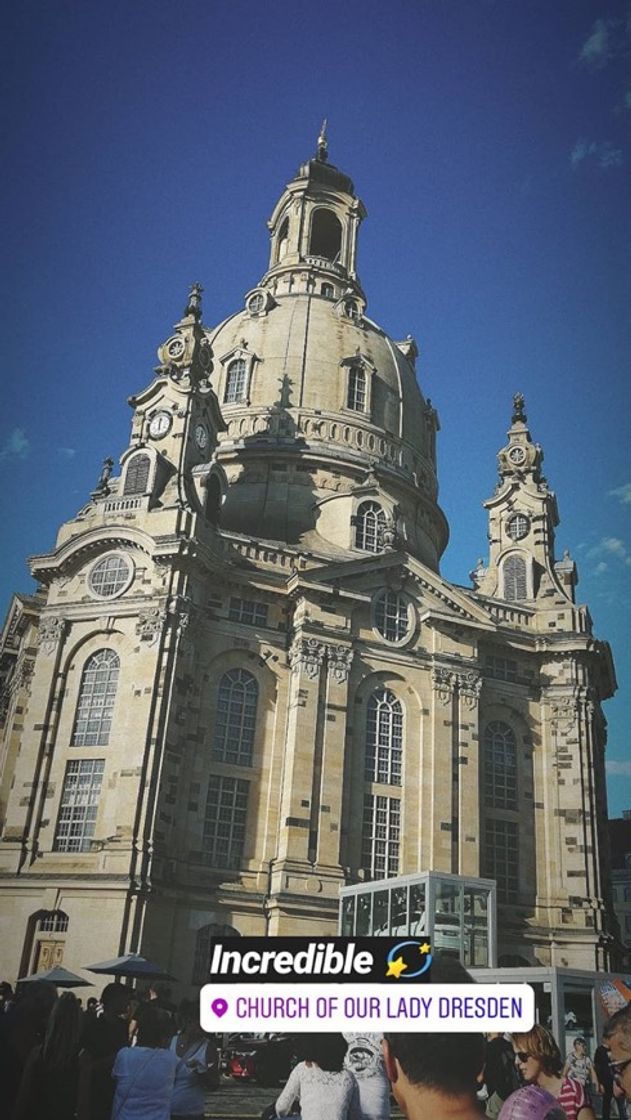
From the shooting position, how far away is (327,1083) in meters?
6.71

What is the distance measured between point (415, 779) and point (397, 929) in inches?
325

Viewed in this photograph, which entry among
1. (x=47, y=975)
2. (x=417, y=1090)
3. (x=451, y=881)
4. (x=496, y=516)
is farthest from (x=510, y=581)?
(x=417, y=1090)

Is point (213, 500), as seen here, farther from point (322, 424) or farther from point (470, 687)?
point (470, 687)

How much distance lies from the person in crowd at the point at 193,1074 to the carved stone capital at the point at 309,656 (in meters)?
29.7

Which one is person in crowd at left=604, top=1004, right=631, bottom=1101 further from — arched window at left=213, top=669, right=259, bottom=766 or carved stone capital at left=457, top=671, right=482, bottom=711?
carved stone capital at left=457, top=671, right=482, bottom=711

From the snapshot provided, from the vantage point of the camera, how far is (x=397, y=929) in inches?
1319

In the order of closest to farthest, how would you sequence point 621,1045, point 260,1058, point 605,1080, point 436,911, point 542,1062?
1. point 621,1045
2. point 542,1062
3. point 605,1080
4. point 260,1058
5. point 436,911

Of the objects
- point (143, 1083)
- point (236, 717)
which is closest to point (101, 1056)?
point (143, 1083)

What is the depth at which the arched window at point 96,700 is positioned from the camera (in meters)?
37.4

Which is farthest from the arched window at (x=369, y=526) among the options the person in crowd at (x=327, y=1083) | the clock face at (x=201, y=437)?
the person in crowd at (x=327, y=1083)

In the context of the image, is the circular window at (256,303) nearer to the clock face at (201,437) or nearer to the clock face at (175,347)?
the clock face at (175,347)

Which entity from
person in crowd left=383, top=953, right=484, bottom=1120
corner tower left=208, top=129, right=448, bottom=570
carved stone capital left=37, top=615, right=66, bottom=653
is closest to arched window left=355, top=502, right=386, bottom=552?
corner tower left=208, top=129, right=448, bottom=570

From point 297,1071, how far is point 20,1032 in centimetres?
213

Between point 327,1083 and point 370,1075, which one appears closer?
point 327,1083
